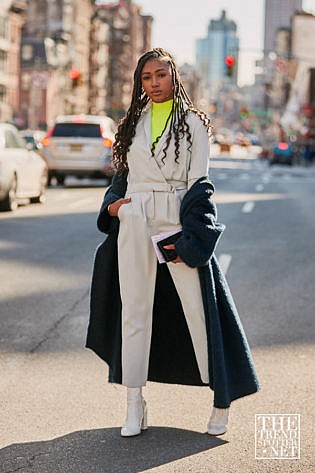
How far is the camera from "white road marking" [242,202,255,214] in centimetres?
2036

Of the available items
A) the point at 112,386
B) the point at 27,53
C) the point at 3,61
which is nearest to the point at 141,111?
the point at 112,386

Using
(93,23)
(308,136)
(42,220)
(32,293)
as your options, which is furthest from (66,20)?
(32,293)

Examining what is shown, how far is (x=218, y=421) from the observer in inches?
195

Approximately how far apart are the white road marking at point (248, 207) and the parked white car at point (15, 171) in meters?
4.02

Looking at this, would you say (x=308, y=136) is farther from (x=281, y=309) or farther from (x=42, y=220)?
(x=281, y=309)

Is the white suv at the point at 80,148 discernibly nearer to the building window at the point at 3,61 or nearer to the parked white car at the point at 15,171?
the parked white car at the point at 15,171

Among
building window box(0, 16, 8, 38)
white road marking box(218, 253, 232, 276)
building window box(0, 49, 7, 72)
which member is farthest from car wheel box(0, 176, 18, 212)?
building window box(0, 49, 7, 72)

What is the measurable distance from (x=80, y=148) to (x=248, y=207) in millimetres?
6868

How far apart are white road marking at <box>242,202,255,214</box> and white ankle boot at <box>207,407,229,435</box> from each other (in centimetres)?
1510

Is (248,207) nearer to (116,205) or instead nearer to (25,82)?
(116,205)

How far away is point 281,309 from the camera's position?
8.80 metres

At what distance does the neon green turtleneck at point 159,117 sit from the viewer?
4.86 m

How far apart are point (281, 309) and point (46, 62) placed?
320 feet

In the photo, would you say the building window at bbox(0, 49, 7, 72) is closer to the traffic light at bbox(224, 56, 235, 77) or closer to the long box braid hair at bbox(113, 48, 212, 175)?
the traffic light at bbox(224, 56, 235, 77)
